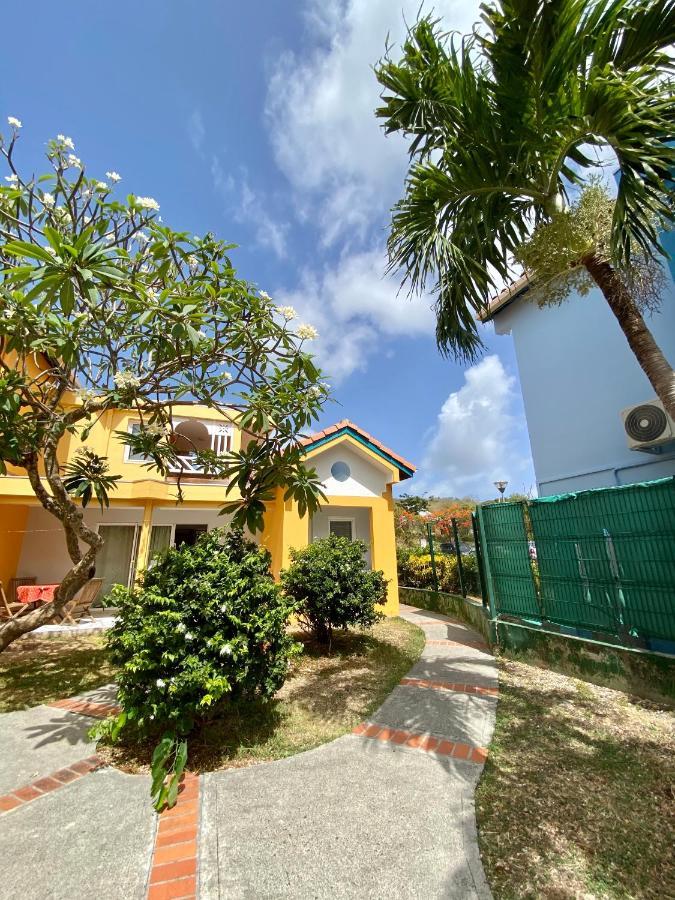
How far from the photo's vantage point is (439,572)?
13.7 m

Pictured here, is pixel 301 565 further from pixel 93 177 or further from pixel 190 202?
pixel 190 202

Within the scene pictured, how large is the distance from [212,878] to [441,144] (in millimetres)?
7683

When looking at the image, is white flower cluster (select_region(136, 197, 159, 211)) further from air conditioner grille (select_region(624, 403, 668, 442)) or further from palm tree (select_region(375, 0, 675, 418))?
air conditioner grille (select_region(624, 403, 668, 442))

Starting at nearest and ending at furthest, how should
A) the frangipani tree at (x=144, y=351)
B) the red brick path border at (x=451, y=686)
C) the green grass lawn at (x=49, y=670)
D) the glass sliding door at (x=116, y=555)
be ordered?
1. the frangipani tree at (x=144, y=351)
2. the red brick path border at (x=451, y=686)
3. the green grass lawn at (x=49, y=670)
4. the glass sliding door at (x=116, y=555)

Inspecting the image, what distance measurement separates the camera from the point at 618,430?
9.55 meters

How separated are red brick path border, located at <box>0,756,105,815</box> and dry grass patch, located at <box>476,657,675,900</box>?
12.3 feet

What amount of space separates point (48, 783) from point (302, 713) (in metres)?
2.79

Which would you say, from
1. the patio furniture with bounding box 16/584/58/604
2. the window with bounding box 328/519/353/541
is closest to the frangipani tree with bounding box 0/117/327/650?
the patio furniture with bounding box 16/584/58/604

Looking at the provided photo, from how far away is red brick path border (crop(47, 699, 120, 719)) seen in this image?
524 cm

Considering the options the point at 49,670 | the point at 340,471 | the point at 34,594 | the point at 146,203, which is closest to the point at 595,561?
the point at 340,471

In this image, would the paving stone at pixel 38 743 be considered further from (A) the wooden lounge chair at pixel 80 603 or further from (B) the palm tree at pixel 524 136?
(B) the palm tree at pixel 524 136

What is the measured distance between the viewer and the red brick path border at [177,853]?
96.7 inches

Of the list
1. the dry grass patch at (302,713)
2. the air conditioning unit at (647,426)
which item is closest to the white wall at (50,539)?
the dry grass patch at (302,713)

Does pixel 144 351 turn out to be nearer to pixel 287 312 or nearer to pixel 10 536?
pixel 287 312
